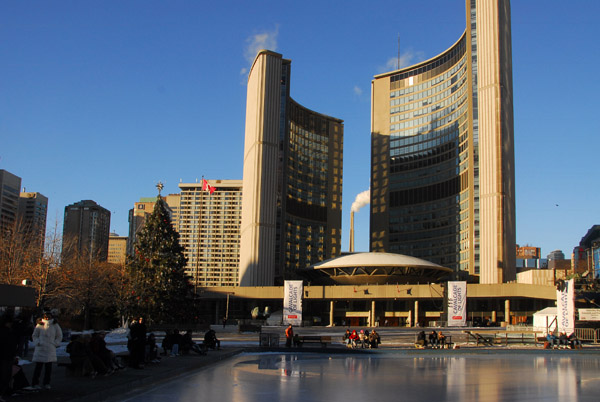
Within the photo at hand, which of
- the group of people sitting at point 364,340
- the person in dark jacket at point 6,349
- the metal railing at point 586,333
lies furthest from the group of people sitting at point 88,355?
the metal railing at point 586,333

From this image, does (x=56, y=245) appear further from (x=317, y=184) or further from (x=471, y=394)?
(x=317, y=184)

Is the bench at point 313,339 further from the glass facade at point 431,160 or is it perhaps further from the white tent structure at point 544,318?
the glass facade at point 431,160

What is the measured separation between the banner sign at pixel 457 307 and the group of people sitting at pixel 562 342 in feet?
109

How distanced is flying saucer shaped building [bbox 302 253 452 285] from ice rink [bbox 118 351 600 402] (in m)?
69.9

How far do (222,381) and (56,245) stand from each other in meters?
44.4

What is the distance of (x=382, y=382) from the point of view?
16922 mm

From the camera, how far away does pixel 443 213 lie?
122188mm

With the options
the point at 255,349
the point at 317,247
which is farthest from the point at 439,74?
the point at 255,349

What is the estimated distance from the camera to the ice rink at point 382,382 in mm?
13781

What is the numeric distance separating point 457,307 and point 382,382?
54850mm

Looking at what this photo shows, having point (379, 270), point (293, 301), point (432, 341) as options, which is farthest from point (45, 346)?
point (379, 270)

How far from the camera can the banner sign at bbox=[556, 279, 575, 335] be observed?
120 ft

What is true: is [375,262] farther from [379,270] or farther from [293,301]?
[293,301]

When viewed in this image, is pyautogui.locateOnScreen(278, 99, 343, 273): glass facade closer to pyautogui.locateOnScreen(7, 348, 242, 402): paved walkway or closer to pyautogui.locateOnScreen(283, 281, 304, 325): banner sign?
pyautogui.locateOnScreen(283, 281, 304, 325): banner sign
